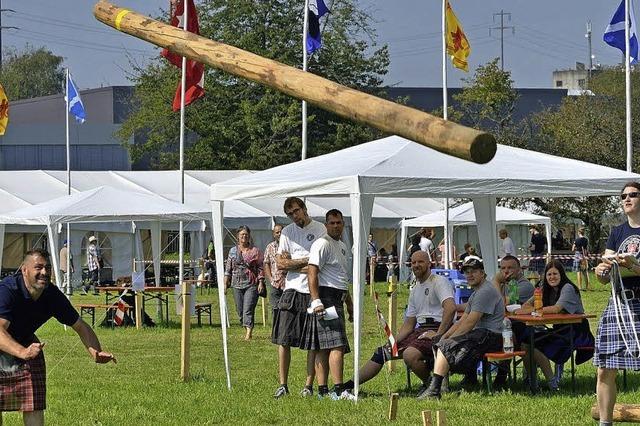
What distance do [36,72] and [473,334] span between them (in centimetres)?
9740

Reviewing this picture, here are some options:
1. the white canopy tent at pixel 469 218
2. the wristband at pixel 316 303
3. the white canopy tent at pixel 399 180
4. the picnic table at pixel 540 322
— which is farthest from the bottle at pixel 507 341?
the white canopy tent at pixel 469 218

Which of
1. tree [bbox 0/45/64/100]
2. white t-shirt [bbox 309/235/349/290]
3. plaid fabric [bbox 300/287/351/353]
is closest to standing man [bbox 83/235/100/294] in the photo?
plaid fabric [bbox 300/287/351/353]

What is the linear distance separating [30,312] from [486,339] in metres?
4.83

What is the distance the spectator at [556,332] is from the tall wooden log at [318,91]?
6012 millimetres

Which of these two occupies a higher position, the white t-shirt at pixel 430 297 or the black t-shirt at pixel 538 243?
the black t-shirt at pixel 538 243

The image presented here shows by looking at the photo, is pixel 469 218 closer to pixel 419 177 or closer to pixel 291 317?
pixel 419 177

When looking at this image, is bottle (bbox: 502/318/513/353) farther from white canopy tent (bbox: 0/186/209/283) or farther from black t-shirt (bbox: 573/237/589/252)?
black t-shirt (bbox: 573/237/589/252)

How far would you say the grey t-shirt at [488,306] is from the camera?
11.1 m

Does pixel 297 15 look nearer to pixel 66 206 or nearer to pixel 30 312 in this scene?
pixel 66 206

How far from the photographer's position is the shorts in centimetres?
1090

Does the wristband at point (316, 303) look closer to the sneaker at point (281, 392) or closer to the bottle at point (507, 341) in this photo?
the sneaker at point (281, 392)

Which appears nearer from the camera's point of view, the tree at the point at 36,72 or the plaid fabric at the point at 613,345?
the plaid fabric at the point at 613,345

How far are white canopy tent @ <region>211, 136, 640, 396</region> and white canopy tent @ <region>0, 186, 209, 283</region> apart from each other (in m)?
9.80

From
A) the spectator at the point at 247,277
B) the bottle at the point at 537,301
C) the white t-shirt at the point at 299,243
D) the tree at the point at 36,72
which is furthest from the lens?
the tree at the point at 36,72
